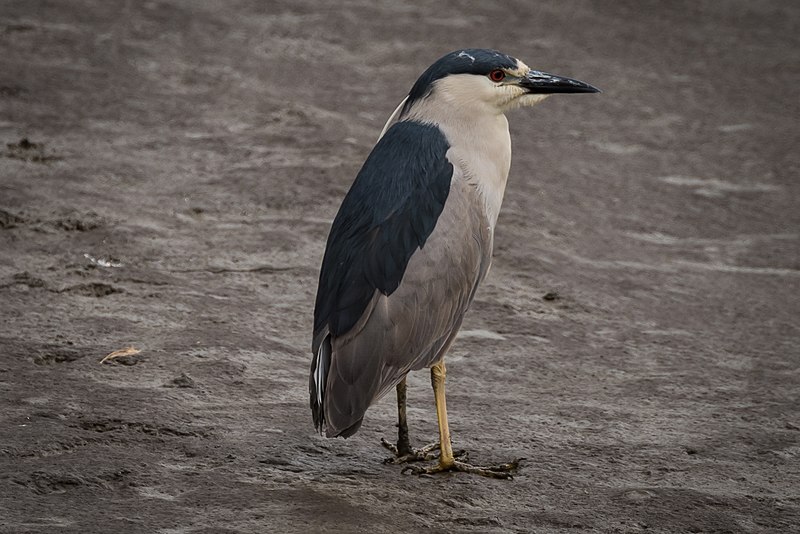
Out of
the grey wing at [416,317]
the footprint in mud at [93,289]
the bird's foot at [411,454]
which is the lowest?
the bird's foot at [411,454]

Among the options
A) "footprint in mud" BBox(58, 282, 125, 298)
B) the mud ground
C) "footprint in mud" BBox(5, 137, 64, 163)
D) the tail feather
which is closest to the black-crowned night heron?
the tail feather

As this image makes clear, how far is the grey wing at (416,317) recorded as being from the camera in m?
4.18

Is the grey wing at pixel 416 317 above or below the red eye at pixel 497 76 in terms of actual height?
below

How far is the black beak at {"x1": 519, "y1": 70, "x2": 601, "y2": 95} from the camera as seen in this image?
459 centimetres

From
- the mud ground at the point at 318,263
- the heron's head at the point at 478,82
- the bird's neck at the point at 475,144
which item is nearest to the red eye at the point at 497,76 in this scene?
the heron's head at the point at 478,82

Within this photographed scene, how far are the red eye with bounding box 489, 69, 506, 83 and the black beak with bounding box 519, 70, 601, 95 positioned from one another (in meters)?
0.07

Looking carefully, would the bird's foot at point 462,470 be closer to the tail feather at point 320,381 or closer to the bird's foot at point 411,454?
the bird's foot at point 411,454

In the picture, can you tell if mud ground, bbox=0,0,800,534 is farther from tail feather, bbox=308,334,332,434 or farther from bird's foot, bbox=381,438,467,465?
tail feather, bbox=308,334,332,434

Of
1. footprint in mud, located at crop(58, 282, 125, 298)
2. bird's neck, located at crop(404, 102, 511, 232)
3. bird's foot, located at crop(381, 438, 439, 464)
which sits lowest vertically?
bird's foot, located at crop(381, 438, 439, 464)

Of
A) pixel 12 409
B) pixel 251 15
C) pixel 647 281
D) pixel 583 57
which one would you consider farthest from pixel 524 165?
pixel 12 409

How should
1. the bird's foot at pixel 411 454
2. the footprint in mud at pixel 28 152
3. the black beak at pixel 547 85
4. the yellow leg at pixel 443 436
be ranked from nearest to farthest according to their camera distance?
the yellow leg at pixel 443 436
the bird's foot at pixel 411 454
the black beak at pixel 547 85
the footprint in mud at pixel 28 152

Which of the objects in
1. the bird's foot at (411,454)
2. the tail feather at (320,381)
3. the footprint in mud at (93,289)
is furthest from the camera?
the footprint in mud at (93,289)

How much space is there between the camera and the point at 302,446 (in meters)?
4.47

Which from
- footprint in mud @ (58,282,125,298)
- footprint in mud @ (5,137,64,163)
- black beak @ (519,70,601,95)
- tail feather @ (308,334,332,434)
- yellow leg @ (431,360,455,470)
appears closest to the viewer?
tail feather @ (308,334,332,434)
